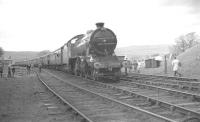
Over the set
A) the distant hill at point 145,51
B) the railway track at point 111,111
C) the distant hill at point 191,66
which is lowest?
the railway track at point 111,111

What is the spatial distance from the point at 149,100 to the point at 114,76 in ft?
23.2

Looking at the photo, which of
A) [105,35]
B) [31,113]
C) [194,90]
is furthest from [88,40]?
[31,113]

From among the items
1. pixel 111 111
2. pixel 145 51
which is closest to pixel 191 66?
pixel 111 111

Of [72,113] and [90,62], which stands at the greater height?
[90,62]

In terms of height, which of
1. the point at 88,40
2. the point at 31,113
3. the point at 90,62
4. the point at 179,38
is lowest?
the point at 31,113

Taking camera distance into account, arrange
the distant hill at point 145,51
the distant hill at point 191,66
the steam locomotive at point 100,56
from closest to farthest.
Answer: the steam locomotive at point 100,56 < the distant hill at point 191,66 < the distant hill at point 145,51

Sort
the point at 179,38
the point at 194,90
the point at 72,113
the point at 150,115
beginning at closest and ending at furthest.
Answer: the point at 150,115
the point at 72,113
the point at 194,90
the point at 179,38

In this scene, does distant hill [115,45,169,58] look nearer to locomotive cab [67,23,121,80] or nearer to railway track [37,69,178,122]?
locomotive cab [67,23,121,80]

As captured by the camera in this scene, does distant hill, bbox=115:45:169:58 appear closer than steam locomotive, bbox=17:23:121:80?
No

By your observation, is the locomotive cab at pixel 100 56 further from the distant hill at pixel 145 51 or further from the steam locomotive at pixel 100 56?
the distant hill at pixel 145 51

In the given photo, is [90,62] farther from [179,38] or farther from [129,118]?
[179,38]

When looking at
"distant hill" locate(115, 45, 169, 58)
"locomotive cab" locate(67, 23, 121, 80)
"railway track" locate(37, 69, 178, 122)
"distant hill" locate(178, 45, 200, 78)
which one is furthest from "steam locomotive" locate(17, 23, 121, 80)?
"distant hill" locate(115, 45, 169, 58)

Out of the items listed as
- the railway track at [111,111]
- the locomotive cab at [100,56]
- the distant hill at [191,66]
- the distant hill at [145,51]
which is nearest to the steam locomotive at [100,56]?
the locomotive cab at [100,56]

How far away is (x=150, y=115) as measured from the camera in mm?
6258
